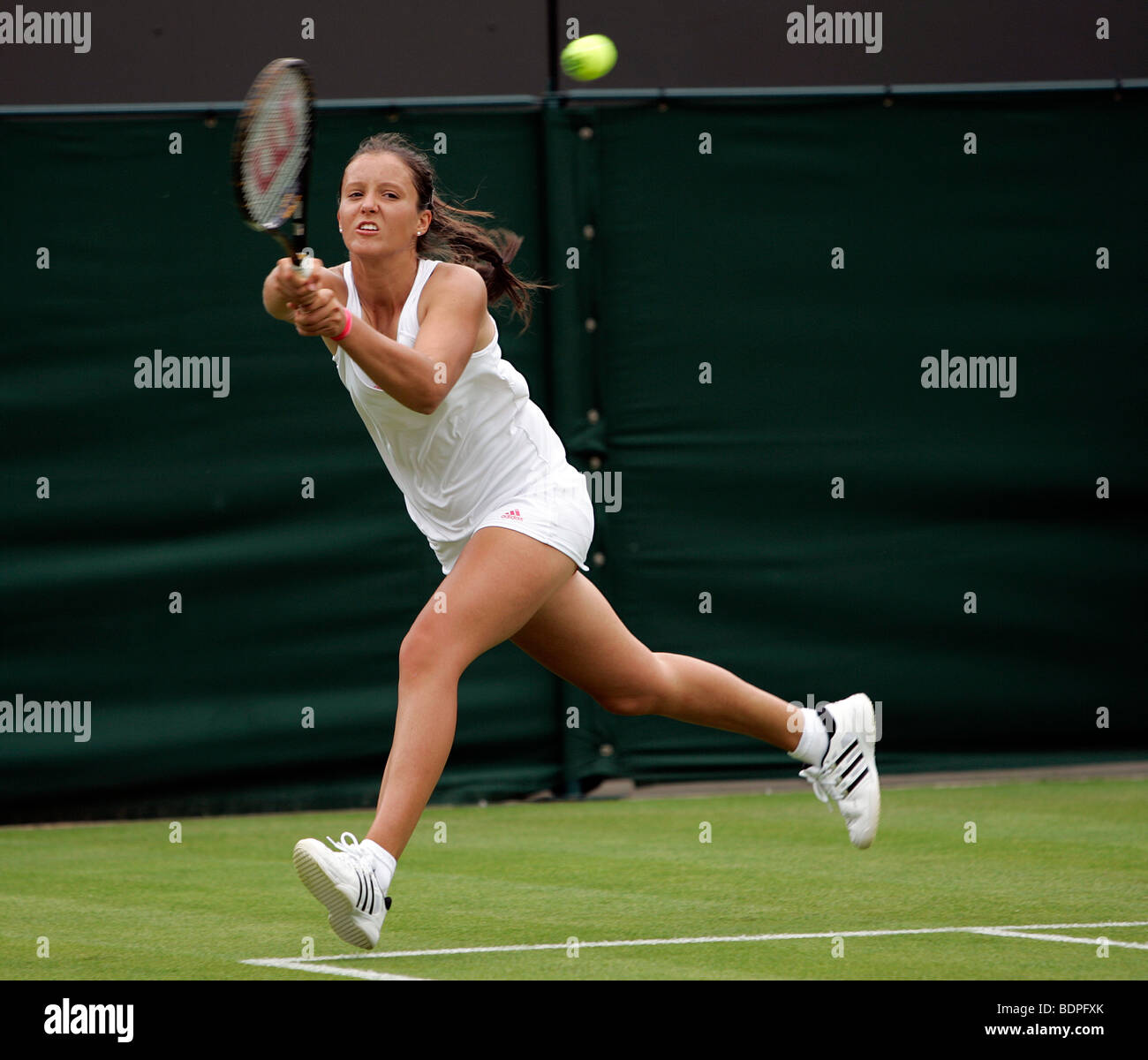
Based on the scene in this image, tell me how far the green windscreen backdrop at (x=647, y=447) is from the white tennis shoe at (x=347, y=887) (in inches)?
138

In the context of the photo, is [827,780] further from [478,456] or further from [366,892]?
[366,892]

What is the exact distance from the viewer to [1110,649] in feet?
26.7

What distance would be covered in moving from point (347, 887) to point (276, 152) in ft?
5.39

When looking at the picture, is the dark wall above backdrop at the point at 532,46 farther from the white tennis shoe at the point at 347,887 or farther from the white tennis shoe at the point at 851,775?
the white tennis shoe at the point at 347,887

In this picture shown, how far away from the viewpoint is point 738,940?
4.68 m

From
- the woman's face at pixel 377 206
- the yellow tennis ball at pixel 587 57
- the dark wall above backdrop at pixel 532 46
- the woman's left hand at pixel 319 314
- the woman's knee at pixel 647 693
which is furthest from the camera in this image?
the dark wall above backdrop at pixel 532 46

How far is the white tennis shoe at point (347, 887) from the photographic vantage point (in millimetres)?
3992

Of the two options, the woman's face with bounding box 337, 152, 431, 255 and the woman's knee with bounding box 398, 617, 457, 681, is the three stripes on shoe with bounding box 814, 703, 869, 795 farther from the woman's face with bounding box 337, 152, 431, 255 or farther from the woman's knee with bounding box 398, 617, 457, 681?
the woman's face with bounding box 337, 152, 431, 255

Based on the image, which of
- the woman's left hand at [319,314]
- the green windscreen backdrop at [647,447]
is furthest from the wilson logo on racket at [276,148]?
the green windscreen backdrop at [647,447]

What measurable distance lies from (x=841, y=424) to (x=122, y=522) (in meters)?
2.87

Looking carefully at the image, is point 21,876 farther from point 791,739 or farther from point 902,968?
point 902,968

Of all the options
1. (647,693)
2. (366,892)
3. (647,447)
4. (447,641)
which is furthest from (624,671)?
(647,447)

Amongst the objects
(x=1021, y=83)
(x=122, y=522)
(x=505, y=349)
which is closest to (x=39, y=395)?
(x=122, y=522)

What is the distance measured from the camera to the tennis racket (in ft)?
13.9
